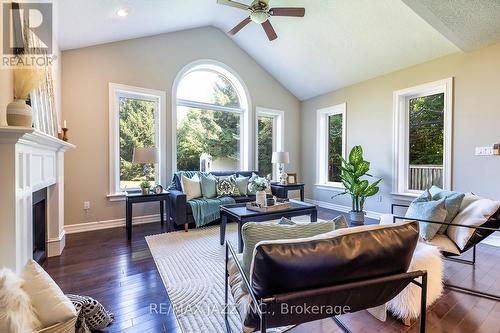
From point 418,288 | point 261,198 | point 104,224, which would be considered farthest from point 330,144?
point 104,224

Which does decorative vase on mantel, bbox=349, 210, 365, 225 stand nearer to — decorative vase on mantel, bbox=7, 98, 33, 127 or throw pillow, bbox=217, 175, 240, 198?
throw pillow, bbox=217, 175, 240, 198

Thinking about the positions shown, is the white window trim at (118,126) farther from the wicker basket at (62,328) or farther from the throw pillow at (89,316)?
the wicker basket at (62,328)

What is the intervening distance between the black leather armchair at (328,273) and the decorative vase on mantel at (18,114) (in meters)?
1.85

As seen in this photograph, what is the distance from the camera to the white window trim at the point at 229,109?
4.64 metres

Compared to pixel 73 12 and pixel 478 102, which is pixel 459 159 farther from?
pixel 73 12

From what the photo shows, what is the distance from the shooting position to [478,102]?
3.45 metres

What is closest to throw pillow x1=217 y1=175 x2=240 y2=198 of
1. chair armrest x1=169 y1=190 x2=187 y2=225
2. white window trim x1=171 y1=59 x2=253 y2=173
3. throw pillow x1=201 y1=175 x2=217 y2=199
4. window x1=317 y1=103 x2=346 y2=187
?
throw pillow x1=201 y1=175 x2=217 y2=199

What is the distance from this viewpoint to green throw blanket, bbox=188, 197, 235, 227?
150 inches

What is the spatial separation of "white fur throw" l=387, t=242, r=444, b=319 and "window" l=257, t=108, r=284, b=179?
4.27 meters

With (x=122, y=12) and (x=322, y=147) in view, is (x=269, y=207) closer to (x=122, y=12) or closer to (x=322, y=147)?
(x=122, y=12)

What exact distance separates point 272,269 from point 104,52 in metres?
4.51

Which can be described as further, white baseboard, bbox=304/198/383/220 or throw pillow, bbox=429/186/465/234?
white baseboard, bbox=304/198/383/220

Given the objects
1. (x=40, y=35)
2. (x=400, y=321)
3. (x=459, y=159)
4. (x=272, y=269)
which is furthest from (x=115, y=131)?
(x=459, y=159)

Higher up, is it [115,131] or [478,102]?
[478,102]
